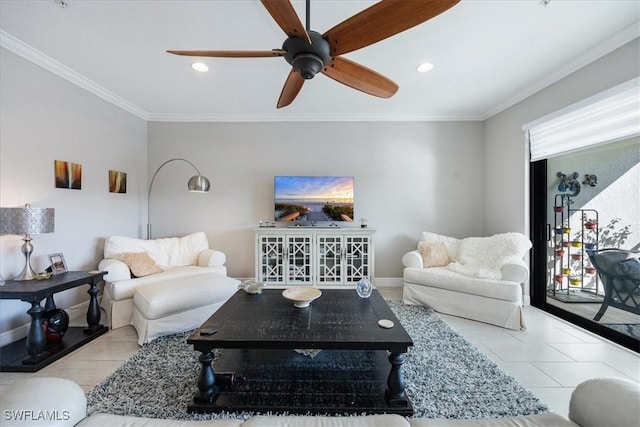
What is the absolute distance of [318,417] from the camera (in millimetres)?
829

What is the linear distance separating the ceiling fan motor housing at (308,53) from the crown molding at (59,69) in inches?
104

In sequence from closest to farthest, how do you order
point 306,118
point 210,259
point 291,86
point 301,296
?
point 291,86, point 301,296, point 210,259, point 306,118

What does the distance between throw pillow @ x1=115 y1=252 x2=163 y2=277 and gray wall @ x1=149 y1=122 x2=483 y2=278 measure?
1.04 metres

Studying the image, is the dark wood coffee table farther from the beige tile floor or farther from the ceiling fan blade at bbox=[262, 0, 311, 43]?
the ceiling fan blade at bbox=[262, 0, 311, 43]

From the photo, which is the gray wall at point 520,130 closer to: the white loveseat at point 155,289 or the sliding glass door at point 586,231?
the sliding glass door at point 586,231

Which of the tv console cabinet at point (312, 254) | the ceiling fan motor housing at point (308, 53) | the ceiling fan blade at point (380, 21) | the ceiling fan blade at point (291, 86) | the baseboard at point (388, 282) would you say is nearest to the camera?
the ceiling fan blade at point (380, 21)

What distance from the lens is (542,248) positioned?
3.12 m

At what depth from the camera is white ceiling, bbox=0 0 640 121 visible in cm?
188

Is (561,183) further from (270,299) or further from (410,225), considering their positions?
(270,299)

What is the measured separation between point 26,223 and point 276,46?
2550mm

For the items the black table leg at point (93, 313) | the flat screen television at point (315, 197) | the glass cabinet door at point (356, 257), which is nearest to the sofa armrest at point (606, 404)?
the glass cabinet door at point (356, 257)

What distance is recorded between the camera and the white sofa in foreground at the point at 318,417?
→ 750 mm

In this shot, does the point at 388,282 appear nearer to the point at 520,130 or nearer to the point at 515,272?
the point at 515,272

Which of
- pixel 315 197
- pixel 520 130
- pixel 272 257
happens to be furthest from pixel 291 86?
pixel 520 130
